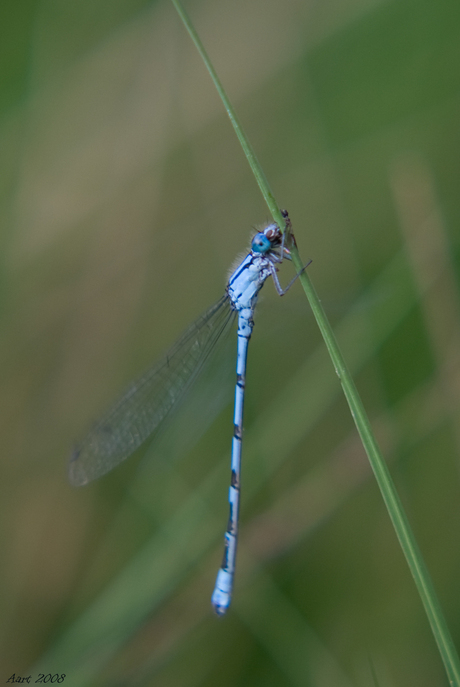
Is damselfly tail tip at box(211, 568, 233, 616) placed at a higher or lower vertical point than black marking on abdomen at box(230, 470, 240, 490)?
lower

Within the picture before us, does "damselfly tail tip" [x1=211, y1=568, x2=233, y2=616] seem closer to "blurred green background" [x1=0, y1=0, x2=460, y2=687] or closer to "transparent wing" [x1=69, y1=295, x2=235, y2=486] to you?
"blurred green background" [x1=0, y1=0, x2=460, y2=687]

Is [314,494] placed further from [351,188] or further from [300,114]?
[300,114]

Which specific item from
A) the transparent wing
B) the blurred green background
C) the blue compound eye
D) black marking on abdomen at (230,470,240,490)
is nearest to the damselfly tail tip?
the blurred green background

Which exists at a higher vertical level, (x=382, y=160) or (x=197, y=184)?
(x=382, y=160)

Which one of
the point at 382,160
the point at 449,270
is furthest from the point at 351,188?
the point at 449,270

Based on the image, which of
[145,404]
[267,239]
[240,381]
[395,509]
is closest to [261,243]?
[267,239]

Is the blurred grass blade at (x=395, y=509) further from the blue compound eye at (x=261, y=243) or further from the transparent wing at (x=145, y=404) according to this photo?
the transparent wing at (x=145, y=404)

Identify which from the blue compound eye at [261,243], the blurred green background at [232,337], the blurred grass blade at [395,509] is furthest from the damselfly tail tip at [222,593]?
the blue compound eye at [261,243]
